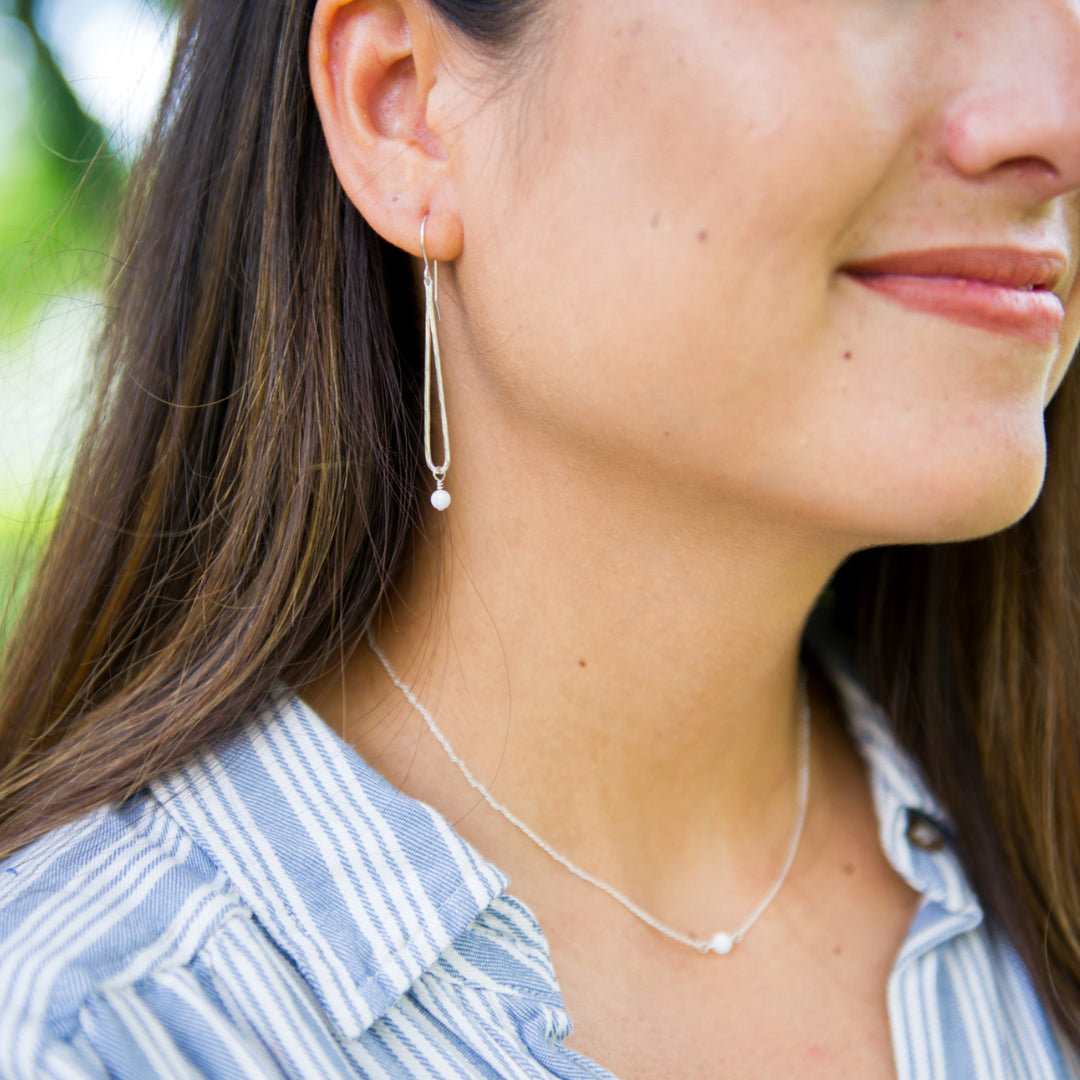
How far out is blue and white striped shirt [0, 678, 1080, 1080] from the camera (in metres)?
1.12

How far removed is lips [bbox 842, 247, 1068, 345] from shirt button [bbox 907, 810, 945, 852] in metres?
0.85

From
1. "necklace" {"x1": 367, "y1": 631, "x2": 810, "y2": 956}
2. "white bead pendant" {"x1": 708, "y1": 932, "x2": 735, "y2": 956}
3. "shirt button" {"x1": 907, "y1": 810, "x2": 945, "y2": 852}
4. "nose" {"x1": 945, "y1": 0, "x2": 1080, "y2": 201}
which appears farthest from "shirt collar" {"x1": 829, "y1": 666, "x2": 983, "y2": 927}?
"nose" {"x1": 945, "y1": 0, "x2": 1080, "y2": 201}

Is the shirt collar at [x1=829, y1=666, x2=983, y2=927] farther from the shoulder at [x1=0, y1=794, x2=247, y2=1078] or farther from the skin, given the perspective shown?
the shoulder at [x1=0, y1=794, x2=247, y2=1078]

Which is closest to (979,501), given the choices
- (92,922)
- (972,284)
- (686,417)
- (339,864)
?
(972,284)

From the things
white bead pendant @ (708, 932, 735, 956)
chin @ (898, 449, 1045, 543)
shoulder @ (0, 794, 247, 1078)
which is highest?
shoulder @ (0, 794, 247, 1078)

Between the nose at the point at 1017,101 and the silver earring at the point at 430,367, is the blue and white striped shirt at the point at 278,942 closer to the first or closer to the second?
the silver earring at the point at 430,367

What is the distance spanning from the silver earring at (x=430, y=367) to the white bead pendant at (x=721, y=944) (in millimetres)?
734

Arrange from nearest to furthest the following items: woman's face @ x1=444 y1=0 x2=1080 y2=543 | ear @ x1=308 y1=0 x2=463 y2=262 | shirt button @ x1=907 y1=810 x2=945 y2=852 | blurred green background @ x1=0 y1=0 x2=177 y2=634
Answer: woman's face @ x1=444 y1=0 x2=1080 y2=543 < ear @ x1=308 y1=0 x2=463 y2=262 < blurred green background @ x1=0 y1=0 x2=177 y2=634 < shirt button @ x1=907 y1=810 x2=945 y2=852

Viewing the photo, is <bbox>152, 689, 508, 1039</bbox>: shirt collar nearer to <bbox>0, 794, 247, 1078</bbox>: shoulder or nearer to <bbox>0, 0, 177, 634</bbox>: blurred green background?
<bbox>0, 794, 247, 1078</bbox>: shoulder

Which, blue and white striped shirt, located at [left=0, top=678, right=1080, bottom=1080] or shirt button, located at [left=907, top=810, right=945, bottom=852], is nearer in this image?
blue and white striped shirt, located at [left=0, top=678, right=1080, bottom=1080]

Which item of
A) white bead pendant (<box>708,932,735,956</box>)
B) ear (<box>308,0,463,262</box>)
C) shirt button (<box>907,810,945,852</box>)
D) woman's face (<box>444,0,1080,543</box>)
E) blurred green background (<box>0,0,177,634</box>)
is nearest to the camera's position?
woman's face (<box>444,0,1080,543</box>)

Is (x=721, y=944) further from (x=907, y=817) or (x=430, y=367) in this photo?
(x=430, y=367)

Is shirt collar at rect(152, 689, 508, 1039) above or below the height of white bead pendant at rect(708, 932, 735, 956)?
above

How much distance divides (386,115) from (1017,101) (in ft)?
2.55
